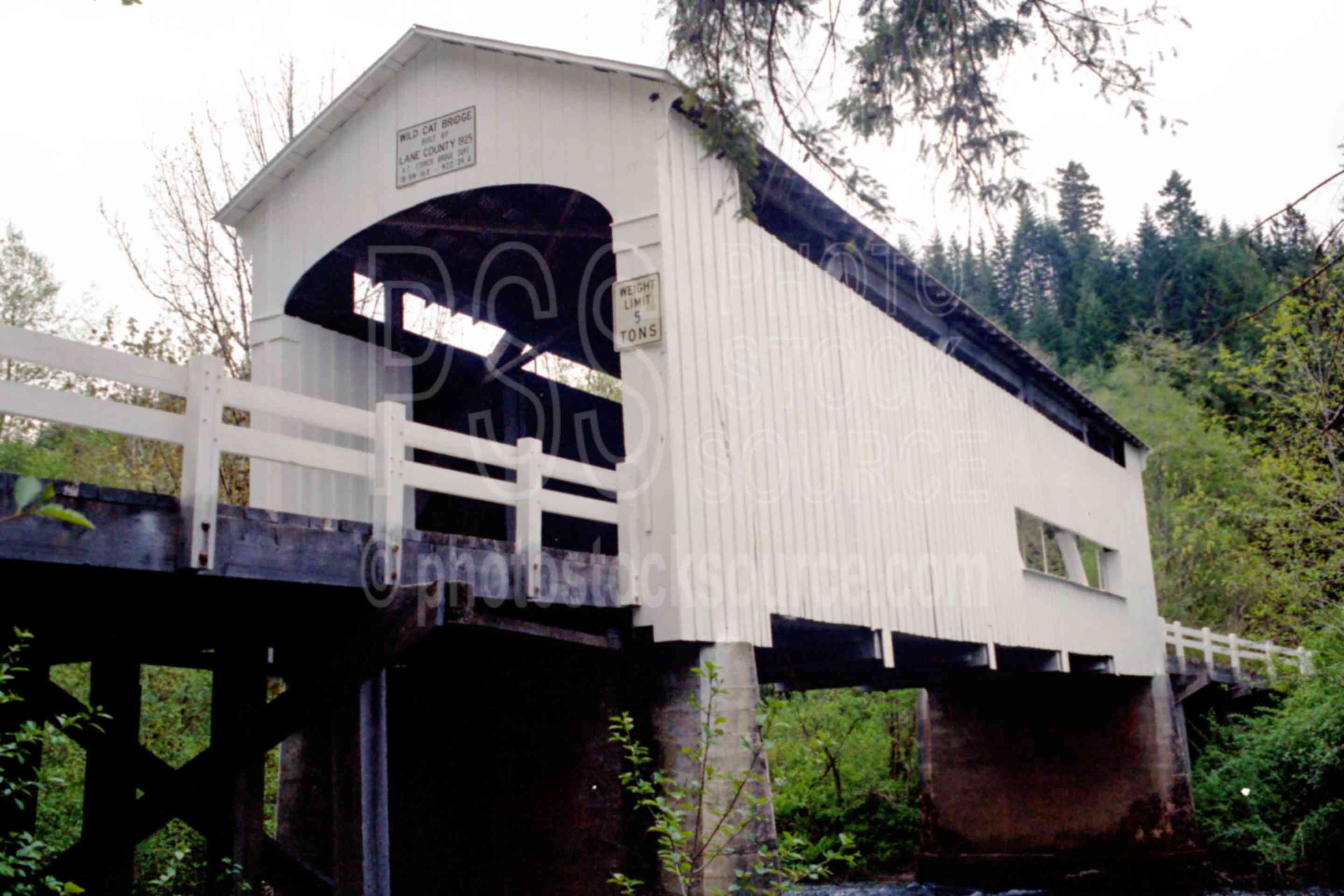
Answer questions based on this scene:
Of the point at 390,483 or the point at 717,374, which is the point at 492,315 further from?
the point at 390,483

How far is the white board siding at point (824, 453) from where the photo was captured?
25.7 feet

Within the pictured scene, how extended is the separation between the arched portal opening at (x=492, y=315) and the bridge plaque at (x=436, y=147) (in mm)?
266

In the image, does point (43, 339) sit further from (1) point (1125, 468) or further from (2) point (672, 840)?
(1) point (1125, 468)

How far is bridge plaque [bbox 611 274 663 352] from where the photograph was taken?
7656mm

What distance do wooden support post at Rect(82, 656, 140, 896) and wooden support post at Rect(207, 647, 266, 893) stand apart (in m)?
0.43

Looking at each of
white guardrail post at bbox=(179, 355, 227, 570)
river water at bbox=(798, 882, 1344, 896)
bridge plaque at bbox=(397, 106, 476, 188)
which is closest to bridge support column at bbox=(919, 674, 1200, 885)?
river water at bbox=(798, 882, 1344, 896)

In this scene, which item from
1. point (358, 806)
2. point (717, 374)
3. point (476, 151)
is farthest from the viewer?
point (476, 151)

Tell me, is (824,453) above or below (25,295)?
below

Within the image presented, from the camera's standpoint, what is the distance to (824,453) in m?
9.38

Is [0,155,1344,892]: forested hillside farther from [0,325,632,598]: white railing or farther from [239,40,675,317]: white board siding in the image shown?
[239,40,675,317]: white board siding


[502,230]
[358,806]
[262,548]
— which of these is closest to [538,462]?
[262,548]

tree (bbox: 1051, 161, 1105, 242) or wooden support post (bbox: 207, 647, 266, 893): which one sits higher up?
tree (bbox: 1051, 161, 1105, 242)

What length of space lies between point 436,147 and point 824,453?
367cm

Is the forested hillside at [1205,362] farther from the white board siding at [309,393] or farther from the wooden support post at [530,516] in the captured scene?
the white board siding at [309,393]
